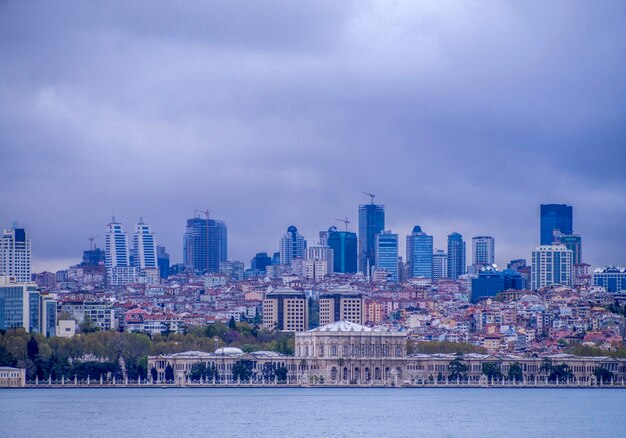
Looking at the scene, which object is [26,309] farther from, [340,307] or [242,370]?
[340,307]

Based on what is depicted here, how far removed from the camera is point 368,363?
13950 centimetres

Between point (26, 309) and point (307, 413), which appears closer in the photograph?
point (307, 413)

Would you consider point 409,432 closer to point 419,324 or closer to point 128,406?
point 128,406

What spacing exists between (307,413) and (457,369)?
44.6 meters

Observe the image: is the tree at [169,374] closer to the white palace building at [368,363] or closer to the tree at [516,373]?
the white palace building at [368,363]

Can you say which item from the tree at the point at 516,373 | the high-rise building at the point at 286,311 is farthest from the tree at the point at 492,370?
the high-rise building at the point at 286,311

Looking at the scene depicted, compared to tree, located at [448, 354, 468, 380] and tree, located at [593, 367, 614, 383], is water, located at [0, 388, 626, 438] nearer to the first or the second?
tree, located at [593, 367, 614, 383]

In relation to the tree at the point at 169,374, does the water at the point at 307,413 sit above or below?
below

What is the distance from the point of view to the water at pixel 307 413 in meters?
81.9

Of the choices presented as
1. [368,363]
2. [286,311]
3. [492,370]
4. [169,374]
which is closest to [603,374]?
[492,370]

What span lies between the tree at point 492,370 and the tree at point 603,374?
6.11 m

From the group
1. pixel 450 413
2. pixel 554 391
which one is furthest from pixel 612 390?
pixel 450 413

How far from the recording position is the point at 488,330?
174 meters

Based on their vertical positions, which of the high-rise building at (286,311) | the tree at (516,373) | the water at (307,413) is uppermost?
Answer: the high-rise building at (286,311)
